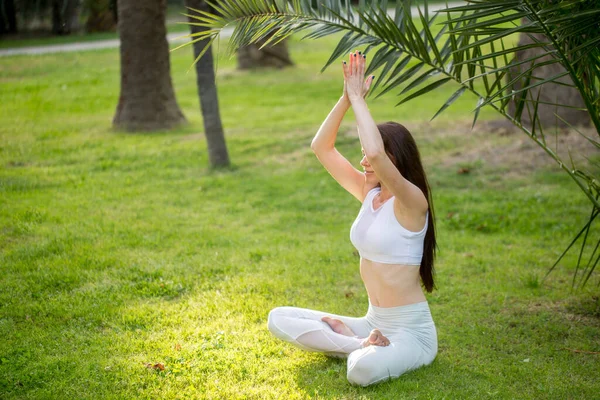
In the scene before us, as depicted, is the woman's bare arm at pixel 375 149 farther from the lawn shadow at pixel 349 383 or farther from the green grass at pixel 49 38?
the green grass at pixel 49 38

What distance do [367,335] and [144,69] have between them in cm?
823

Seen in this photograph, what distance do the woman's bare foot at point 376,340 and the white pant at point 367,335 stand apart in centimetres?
4

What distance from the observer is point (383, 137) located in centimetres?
418

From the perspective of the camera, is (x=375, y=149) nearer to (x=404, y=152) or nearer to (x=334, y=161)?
(x=404, y=152)

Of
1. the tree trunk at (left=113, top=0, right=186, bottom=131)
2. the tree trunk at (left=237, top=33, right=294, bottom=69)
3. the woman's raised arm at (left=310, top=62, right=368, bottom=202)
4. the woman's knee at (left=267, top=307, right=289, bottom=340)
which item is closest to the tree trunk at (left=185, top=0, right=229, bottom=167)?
the tree trunk at (left=113, top=0, right=186, bottom=131)

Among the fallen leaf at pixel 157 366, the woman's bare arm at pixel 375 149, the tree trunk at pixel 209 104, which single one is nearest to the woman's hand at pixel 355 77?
the woman's bare arm at pixel 375 149

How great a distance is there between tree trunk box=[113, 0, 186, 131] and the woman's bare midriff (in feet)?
26.7

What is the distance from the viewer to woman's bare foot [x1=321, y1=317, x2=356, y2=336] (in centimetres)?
439

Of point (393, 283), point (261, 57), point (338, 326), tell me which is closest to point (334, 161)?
point (393, 283)

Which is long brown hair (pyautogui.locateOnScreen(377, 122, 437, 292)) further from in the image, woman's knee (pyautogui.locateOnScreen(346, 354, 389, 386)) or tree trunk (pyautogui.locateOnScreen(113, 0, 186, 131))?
tree trunk (pyautogui.locateOnScreen(113, 0, 186, 131))

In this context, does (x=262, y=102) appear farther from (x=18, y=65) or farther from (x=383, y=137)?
(x=383, y=137)

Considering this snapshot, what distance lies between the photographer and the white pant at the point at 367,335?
13.0 ft

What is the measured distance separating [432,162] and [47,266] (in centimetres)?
563

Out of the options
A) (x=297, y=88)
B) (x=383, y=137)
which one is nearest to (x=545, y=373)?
(x=383, y=137)
